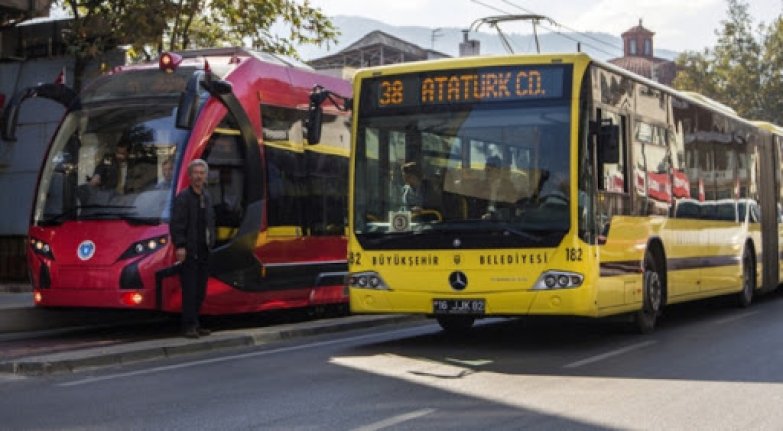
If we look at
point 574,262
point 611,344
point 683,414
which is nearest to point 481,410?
point 683,414

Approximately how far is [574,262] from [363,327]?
4607 mm

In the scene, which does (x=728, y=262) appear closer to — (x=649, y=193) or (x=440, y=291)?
(x=649, y=193)

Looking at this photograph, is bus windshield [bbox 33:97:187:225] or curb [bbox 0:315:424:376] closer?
curb [bbox 0:315:424:376]

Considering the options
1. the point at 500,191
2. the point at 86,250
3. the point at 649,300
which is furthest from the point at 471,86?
the point at 86,250

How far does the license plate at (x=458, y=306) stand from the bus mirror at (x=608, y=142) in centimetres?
190

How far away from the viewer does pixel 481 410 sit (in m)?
7.64

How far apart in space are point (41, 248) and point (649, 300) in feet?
23.5

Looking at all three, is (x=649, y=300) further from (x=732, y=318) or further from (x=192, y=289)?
(x=192, y=289)

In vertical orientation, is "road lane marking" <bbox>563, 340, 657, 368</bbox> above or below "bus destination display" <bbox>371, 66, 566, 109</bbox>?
below

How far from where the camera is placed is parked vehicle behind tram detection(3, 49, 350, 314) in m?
12.8

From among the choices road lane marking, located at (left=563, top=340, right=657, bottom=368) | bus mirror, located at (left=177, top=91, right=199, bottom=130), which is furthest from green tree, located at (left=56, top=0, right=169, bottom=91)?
road lane marking, located at (left=563, top=340, right=657, bottom=368)

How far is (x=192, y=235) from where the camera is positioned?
40.3 ft

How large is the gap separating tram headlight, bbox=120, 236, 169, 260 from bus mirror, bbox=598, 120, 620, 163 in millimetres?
5061

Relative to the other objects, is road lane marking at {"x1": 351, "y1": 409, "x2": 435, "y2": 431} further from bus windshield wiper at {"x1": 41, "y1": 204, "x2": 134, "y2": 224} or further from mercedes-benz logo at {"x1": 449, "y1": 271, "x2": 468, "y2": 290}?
bus windshield wiper at {"x1": 41, "y1": 204, "x2": 134, "y2": 224}
